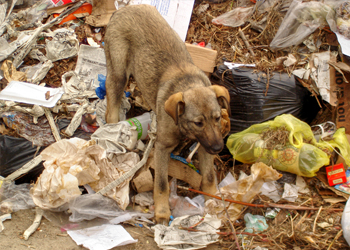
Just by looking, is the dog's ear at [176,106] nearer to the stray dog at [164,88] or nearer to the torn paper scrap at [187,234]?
the stray dog at [164,88]

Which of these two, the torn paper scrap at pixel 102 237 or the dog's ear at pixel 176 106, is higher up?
the dog's ear at pixel 176 106

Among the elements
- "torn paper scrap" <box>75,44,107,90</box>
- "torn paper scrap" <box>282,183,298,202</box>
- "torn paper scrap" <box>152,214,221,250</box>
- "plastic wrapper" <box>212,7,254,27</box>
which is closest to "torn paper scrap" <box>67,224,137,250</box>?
"torn paper scrap" <box>152,214,221,250</box>

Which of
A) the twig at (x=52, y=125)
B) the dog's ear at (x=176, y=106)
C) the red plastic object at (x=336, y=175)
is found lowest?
the twig at (x=52, y=125)

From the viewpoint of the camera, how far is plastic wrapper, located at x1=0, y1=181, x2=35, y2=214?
2887mm

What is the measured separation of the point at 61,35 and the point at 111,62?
1.44 metres

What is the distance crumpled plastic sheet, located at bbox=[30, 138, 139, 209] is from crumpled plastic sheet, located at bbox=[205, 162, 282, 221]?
964 millimetres

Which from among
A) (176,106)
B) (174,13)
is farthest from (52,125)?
(174,13)

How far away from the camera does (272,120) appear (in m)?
3.50

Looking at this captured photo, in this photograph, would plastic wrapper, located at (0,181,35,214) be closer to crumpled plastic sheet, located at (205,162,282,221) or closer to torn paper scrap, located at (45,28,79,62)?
crumpled plastic sheet, located at (205,162,282,221)

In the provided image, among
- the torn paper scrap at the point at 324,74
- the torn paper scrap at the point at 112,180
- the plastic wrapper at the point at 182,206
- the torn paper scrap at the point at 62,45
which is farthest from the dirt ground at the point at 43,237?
the torn paper scrap at the point at 62,45

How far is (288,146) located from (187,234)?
4.65 ft

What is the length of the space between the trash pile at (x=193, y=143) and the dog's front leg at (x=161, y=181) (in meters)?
0.14

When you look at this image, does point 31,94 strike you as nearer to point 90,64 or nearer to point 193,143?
point 90,64

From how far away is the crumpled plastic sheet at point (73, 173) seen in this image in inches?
111
